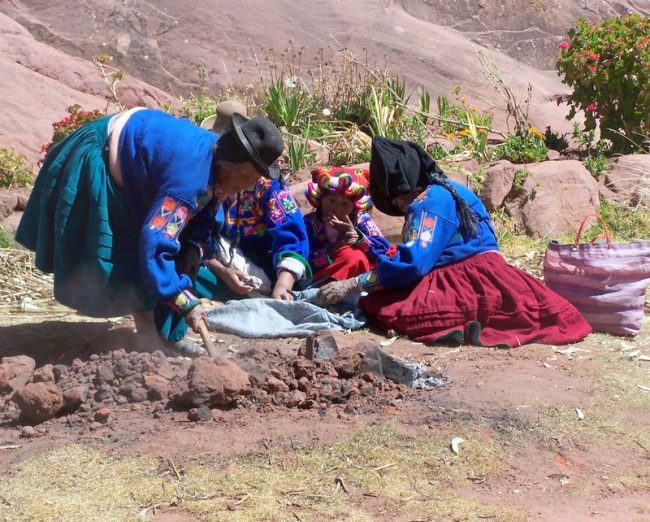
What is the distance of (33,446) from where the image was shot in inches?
154

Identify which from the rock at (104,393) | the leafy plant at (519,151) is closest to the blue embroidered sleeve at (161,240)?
the rock at (104,393)

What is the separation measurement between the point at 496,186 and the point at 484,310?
120 inches

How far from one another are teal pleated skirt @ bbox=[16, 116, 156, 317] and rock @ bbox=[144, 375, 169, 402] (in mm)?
706

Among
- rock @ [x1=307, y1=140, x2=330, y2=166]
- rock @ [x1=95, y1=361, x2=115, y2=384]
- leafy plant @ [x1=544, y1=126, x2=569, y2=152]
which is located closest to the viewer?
rock @ [x1=95, y1=361, x2=115, y2=384]

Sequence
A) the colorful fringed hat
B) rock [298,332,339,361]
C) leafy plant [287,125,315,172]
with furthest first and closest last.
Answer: leafy plant [287,125,315,172] → the colorful fringed hat → rock [298,332,339,361]

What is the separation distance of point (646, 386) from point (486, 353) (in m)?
0.88

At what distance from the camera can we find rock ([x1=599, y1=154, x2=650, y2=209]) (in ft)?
29.5

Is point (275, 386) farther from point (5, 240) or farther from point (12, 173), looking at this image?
point (12, 173)

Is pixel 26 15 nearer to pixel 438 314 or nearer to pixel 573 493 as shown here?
pixel 438 314

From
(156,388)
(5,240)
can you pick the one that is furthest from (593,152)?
(156,388)

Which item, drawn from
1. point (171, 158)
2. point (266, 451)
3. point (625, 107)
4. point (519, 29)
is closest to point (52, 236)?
point (171, 158)

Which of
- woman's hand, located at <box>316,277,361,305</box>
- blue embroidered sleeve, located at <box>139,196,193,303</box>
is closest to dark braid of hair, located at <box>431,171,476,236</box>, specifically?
woman's hand, located at <box>316,277,361,305</box>

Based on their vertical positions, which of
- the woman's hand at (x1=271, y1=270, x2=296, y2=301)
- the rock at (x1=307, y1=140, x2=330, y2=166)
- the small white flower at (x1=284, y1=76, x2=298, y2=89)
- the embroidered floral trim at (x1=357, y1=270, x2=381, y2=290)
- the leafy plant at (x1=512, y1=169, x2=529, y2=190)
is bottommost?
the woman's hand at (x1=271, y1=270, x2=296, y2=301)

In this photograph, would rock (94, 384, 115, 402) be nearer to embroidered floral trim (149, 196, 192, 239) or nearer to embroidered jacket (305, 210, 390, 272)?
embroidered floral trim (149, 196, 192, 239)
